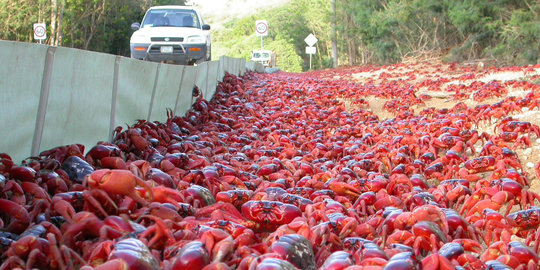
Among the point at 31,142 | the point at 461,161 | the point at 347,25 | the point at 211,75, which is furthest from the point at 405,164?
the point at 347,25

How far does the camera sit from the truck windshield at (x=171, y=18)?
1602 centimetres

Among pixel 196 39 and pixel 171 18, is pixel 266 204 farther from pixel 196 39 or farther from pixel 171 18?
pixel 171 18

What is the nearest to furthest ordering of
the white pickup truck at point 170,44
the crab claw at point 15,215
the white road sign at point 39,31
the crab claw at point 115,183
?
1. the crab claw at point 15,215
2. the crab claw at point 115,183
3. the white pickup truck at point 170,44
4. the white road sign at point 39,31

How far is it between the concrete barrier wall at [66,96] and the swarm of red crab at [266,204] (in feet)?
0.79

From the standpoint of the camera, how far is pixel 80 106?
17.2ft

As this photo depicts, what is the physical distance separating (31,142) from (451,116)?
7.05 meters

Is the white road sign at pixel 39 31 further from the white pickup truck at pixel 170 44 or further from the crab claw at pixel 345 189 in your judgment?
the crab claw at pixel 345 189

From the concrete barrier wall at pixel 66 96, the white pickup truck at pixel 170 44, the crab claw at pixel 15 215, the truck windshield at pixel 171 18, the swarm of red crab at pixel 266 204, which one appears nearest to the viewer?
the swarm of red crab at pixel 266 204

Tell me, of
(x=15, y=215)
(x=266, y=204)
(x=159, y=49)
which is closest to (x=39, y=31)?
(x=159, y=49)

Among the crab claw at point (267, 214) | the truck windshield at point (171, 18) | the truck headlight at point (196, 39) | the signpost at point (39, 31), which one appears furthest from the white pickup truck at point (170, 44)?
the crab claw at point (267, 214)

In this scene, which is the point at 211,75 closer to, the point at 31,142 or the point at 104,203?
the point at 31,142

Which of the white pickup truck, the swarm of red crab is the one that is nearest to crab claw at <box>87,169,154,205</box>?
A: the swarm of red crab

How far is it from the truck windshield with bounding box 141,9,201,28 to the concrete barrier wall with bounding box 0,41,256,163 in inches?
344

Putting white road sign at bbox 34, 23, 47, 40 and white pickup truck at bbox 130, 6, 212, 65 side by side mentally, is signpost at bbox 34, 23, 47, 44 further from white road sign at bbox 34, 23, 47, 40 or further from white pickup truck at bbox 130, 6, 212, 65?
white pickup truck at bbox 130, 6, 212, 65
